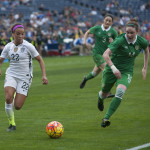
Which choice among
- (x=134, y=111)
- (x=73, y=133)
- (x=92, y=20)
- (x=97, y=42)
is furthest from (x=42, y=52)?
(x=73, y=133)

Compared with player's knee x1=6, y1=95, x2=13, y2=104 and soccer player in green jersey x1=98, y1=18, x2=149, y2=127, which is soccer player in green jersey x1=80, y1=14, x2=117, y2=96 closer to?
soccer player in green jersey x1=98, y1=18, x2=149, y2=127

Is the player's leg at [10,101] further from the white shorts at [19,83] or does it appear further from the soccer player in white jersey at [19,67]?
the white shorts at [19,83]

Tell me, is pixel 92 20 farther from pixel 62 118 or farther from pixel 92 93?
pixel 62 118

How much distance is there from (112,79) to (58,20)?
3475 cm

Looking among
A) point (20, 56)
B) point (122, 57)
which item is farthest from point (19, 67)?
point (122, 57)

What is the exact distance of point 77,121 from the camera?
9758 millimetres

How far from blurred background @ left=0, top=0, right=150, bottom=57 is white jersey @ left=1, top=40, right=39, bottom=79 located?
2462 centimetres

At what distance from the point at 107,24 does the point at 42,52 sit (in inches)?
968

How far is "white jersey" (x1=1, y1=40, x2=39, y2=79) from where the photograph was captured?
29.3 ft

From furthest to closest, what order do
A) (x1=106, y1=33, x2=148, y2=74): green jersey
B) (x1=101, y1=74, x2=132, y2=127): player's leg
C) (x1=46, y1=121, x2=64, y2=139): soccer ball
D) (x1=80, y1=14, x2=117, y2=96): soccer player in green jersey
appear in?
(x1=80, y1=14, x2=117, y2=96): soccer player in green jersey < (x1=106, y1=33, x2=148, y2=74): green jersey < (x1=101, y1=74, x2=132, y2=127): player's leg < (x1=46, y1=121, x2=64, y2=139): soccer ball

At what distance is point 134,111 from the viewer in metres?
11.0

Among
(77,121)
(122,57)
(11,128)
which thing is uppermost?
(122,57)

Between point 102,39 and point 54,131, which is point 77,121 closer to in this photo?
point 54,131

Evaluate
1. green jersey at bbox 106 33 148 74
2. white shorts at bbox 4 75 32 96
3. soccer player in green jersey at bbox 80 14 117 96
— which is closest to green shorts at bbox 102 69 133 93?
green jersey at bbox 106 33 148 74
